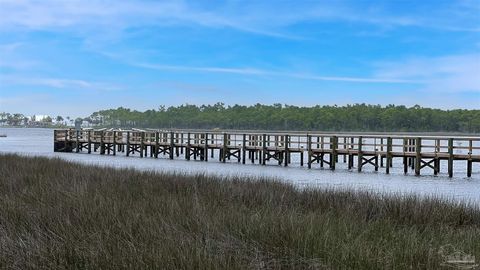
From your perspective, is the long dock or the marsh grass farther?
the long dock

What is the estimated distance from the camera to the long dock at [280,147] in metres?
40.0

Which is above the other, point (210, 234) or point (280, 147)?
point (210, 234)

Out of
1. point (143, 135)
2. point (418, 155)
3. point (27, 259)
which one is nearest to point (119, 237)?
point (27, 259)

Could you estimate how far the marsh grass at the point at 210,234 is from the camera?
6961 mm

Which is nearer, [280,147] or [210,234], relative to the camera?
[210,234]

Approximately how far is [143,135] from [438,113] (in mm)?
155210

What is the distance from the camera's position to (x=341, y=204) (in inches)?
537

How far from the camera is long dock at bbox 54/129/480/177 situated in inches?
1575

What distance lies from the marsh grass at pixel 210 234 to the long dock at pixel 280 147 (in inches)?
1063

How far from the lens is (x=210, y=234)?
8297mm

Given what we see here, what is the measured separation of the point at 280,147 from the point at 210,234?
39.9 m

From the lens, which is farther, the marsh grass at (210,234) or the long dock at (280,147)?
the long dock at (280,147)

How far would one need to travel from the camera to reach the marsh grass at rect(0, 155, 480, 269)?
696 centimetres

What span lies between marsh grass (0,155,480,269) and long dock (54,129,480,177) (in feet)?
88.5
